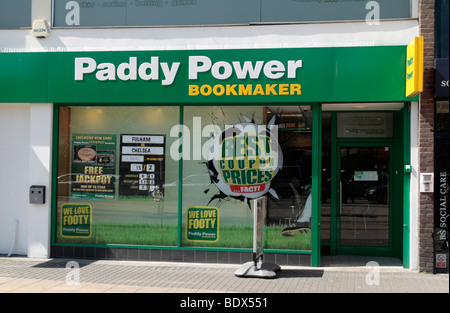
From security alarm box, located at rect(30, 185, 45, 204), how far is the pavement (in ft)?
3.47

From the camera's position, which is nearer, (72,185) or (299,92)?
(299,92)

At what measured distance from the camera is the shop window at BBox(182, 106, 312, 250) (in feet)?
30.2

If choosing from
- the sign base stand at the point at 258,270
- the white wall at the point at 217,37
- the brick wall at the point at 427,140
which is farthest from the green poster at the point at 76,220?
the brick wall at the point at 427,140

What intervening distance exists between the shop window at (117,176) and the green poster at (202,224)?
0.86ft

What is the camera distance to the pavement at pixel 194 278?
7.39m

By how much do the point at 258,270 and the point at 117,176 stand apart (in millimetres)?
3231

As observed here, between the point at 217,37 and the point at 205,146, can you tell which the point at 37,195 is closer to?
the point at 205,146

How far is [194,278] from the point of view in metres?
8.17

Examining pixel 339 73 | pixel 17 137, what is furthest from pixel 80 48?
pixel 339 73

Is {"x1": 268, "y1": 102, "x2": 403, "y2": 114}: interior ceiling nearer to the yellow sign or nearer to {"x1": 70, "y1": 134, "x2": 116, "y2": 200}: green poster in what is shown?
the yellow sign

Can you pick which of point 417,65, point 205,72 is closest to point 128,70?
point 205,72

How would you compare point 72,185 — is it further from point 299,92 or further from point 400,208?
point 400,208

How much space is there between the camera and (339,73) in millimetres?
8805

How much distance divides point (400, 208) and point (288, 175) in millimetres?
2461
